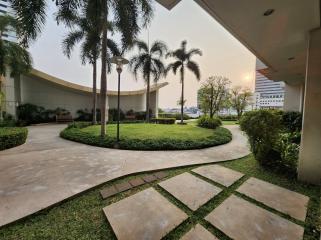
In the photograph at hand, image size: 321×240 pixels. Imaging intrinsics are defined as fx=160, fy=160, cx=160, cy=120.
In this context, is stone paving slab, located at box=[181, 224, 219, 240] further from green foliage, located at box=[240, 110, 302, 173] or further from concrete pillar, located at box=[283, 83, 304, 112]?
concrete pillar, located at box=[283, 83, 304, 112]

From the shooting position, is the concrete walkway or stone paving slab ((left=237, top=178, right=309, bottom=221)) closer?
stone paving slab ((left=237, top=178, right=309, bottom=221))

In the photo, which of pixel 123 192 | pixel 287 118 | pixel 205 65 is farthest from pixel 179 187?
pixel 205 65

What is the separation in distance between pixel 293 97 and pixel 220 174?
1287cm

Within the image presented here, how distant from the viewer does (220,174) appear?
3.66 metres

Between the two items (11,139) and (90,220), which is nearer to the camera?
(90,220)

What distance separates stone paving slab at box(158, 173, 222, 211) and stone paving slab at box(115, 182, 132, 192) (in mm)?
616

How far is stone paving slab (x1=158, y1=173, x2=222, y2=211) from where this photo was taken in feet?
8.62

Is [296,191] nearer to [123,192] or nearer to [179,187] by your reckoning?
[179,187]

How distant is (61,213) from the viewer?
7.71ft

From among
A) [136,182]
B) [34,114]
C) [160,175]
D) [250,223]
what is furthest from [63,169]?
[34,114]

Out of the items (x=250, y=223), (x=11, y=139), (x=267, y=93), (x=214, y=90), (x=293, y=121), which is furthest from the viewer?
(x=267, y=93)

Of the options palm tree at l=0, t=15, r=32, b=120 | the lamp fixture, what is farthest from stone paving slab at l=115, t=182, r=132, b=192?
palm tree at l=0, t=15, r=32, b=120

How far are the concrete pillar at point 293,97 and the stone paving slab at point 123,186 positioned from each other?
14184mm

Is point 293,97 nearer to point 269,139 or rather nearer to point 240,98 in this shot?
point 269,139
